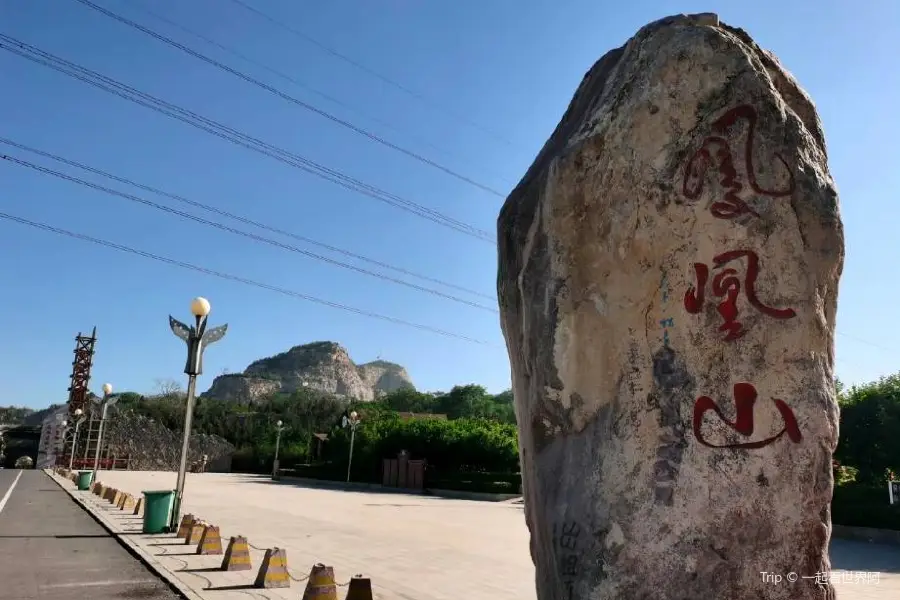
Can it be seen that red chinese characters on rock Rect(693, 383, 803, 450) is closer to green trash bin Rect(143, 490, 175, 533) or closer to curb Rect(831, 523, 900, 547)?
green trash bin Rect(143, 490, 175, 533)

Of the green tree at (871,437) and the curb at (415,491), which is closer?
the green tree at (871,437)

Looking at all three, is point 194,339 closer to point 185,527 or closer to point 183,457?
point 183,457

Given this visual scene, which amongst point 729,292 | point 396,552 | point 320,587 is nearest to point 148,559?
point 396,552

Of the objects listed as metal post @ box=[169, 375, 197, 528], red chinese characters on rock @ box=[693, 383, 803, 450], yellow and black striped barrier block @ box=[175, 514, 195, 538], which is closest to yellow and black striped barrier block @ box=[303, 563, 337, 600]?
red chinese characters on rock @ box=[693, 383, 803, 450]

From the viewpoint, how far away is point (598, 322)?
146 inches

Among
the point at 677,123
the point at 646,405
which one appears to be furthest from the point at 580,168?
the point at 646,405

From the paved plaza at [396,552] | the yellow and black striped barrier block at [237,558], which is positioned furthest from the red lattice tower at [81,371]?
the yellow and black striped barrier block at [237,558]

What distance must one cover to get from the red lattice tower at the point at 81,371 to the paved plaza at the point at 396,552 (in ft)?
134

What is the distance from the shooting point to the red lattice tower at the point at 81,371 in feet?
178

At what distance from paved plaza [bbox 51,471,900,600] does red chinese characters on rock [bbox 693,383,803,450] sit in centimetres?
66

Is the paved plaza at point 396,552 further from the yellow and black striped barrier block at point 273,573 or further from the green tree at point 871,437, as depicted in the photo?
the green tree at point 871,437

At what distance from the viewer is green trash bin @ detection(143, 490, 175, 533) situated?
39.4 ft

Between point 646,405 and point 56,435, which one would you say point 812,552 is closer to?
point 646,405

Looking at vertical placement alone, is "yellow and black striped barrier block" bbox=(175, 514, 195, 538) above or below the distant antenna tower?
below
